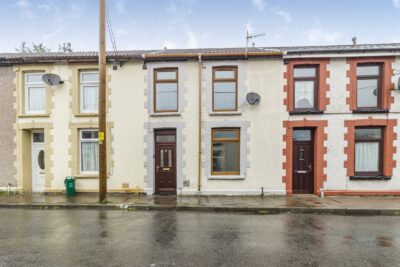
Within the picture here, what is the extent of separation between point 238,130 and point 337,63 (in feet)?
16.6

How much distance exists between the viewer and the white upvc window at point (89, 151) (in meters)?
10.3

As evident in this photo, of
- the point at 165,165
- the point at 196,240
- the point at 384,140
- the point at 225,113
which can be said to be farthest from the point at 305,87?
the point at 196,240

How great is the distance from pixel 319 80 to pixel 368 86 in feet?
6.94

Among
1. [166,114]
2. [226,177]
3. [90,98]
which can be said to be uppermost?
[90,98]

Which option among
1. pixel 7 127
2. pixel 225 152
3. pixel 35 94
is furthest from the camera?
pixel 35 94

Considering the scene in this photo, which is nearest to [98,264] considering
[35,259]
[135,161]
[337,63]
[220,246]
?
[35,259]

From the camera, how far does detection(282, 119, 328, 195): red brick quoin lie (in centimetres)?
966

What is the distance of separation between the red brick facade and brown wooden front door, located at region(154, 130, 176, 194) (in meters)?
7.45

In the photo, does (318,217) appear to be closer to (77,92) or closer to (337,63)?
(337,63)

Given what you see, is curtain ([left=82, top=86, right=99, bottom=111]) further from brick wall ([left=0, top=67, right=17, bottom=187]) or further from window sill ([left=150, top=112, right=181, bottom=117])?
brick wall ([left=0, top=67, right=17, bottom=187])

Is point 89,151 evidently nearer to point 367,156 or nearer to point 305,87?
point 305,87

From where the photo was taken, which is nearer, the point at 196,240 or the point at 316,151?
the point at 196,240

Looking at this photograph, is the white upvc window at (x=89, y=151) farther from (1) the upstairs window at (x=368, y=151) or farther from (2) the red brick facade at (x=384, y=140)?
(1) the upstairs window at (x=368, y=151)

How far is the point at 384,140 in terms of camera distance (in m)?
9.58
